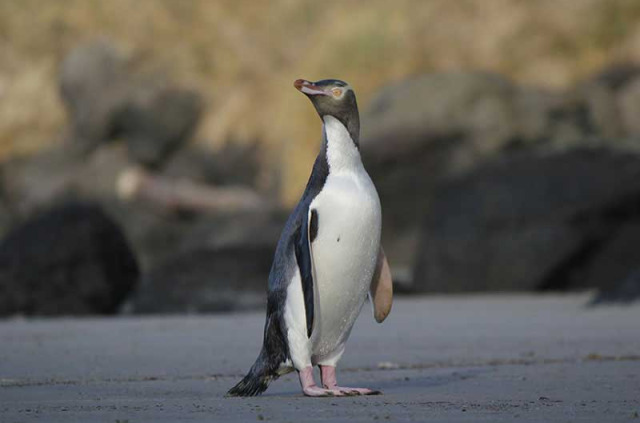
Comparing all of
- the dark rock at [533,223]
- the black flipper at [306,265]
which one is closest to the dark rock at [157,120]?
the dark rock at [533,223]

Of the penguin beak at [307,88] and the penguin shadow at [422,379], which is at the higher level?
the penguin beak at [307,88]

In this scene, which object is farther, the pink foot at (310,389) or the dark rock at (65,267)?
the dark rock at (65,267)

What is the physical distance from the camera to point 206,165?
29.2 m

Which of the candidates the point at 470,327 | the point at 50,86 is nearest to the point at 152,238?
the point at 50,86

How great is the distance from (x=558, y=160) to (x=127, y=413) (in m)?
10.9

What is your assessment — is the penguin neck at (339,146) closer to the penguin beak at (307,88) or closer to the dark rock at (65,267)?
the penguin beak at (307,88)

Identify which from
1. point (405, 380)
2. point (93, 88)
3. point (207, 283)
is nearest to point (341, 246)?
point (405, 380)

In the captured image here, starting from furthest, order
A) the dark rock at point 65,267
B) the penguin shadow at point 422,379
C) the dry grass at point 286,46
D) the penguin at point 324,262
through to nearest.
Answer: the dry grass at point 286,46, the dark rock at point 65,267, the penguin shadow at point 422,379, the penguin at point 324,262

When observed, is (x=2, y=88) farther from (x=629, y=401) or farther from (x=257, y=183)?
(x=629, y=401)

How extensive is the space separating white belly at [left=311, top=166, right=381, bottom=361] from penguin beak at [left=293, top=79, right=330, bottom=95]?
35 cm

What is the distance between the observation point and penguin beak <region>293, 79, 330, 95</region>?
563 centimetres

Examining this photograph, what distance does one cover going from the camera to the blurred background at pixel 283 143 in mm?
13445

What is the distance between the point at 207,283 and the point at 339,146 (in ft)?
25.1

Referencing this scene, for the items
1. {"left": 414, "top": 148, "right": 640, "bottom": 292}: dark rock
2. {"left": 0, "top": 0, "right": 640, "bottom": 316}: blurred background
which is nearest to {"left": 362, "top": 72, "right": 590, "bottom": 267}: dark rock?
{"left": 0, "top": 0, "right": 640, "bottom": 316}: blurred background
